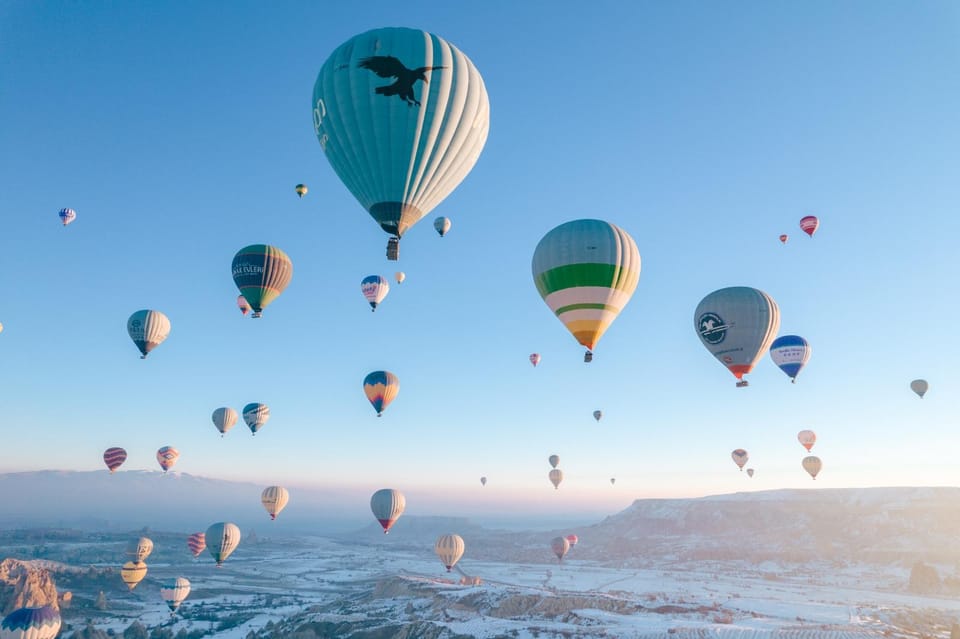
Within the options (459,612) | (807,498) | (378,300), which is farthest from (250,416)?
(807,498)

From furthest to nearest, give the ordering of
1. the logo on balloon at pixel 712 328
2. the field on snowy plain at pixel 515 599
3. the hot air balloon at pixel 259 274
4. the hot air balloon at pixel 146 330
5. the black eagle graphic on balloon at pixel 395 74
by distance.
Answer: the field on snowy plain at pixel 515 599, the hot air balloon at pixel 146 330, the hot air balloon at pixel 259 274, the logo on balloon at pixel 712 328, the black eagle graphic on balloon at pixel 395 74

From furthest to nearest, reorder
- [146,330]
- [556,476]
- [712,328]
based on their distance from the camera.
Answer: [556,476] < [146,330] < [712,328]

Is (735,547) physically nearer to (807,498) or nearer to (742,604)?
(807,498)

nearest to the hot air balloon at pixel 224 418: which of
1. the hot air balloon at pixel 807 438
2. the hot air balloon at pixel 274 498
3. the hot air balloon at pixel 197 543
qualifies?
the hot air balloon at pixel 274 498

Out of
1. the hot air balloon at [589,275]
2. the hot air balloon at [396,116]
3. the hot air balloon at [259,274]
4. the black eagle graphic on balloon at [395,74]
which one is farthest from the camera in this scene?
the hot air balloon at [259,274]

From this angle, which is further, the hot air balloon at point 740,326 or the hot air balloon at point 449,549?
the hot air balloon at point 449,549

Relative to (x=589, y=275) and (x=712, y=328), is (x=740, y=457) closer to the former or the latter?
(x=712, y=328)

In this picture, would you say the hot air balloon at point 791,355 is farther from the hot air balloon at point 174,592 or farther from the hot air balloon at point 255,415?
the hot air balloon at point 174,592

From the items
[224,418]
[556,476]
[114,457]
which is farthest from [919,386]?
[114,457]
